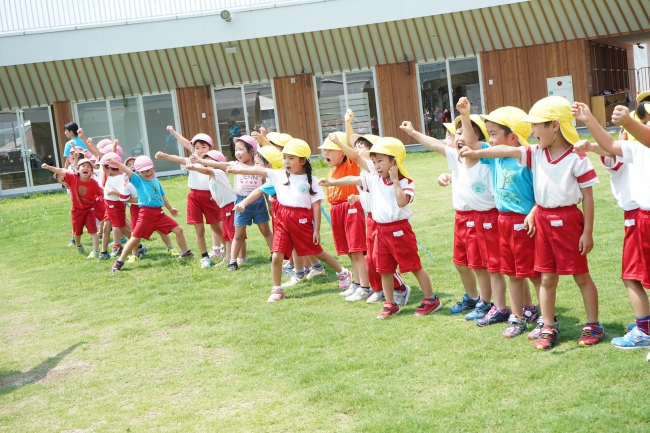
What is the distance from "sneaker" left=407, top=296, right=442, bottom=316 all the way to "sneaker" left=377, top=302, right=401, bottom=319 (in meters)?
0.18

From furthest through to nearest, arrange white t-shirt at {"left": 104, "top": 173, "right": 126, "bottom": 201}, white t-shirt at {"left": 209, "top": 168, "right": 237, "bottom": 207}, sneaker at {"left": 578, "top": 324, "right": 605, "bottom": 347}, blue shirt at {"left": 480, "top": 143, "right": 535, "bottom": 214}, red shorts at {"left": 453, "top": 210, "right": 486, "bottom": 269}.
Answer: white t-shirt at {"left": 104, "top": 173, "right": 126, "bottom": 201} < white t-shirt at {"left": 209, "top": 168, "right": 237, "bottom": 207} < red shorts at {"left": 453, "top": 210, "right": 486, "bottom": 269} < blue shirt at {"left": 480, "top": 143, "right": 535, "bottom": 214} < sneaker at {"left": 578, "top": 324, "right": 605, "bottom": 347}

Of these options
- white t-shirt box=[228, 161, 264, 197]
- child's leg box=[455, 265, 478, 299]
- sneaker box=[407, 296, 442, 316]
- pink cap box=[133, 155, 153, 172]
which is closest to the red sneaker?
sneaker box=[407, 296, 442, 316]

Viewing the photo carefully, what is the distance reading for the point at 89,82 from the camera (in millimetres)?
23297

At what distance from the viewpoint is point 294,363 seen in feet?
17.6

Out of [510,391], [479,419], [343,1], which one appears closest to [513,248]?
[510,391]

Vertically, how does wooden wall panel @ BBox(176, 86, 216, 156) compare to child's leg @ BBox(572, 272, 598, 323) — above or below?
above

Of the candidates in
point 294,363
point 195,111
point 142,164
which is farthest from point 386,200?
point 195,111

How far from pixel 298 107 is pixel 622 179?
64.0ft

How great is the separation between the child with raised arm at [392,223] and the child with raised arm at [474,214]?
0.32 m

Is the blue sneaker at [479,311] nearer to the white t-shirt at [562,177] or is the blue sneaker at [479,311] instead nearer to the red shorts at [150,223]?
the white t-shirt at [562,177]

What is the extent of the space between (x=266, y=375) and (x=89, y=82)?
789 inches

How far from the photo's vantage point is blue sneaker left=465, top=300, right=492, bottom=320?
5949 mm

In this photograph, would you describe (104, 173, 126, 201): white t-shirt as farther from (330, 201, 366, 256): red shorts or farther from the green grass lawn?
(330, 201, 366, 256): red shorts

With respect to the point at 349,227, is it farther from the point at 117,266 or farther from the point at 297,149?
the point at 117,266
